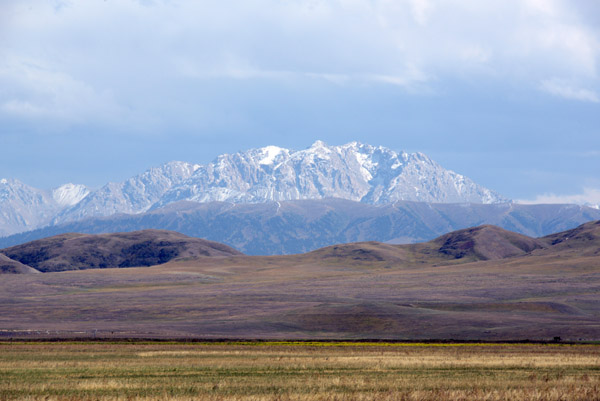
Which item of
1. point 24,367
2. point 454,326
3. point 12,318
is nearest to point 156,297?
point 12,318

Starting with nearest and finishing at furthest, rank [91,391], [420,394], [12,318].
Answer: [420,394], [91,391], [12,318]

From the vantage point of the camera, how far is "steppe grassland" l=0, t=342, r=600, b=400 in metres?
29.0

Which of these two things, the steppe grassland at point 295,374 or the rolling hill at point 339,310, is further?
the rolling hill at point 339,310

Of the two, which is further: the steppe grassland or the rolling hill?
the rolling hill

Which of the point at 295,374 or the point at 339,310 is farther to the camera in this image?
the point at 339,310

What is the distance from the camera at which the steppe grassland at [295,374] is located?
28984mm

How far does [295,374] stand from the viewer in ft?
125

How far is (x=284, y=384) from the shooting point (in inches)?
1305

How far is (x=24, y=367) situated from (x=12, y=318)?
8434 centimetres

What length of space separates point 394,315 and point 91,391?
75.6 metres

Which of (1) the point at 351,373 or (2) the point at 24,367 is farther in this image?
(2) the point at 24,367

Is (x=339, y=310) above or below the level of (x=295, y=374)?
above

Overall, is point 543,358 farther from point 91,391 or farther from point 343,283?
point 343,283

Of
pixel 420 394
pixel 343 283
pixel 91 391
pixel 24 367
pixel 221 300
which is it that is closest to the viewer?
pixel 420 394
